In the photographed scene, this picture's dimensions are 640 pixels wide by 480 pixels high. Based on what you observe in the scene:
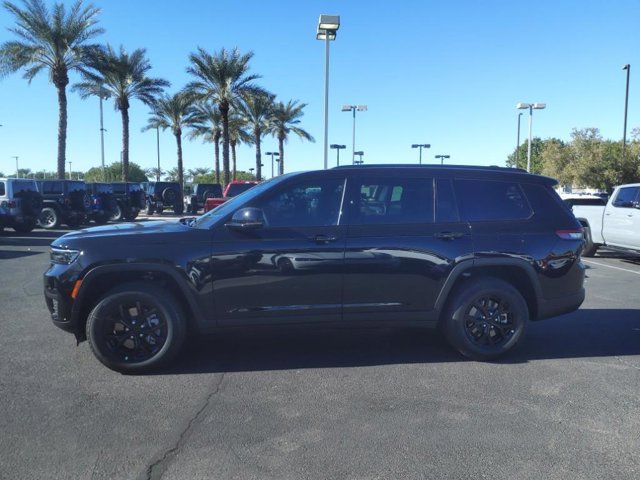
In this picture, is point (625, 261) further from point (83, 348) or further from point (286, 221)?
point (83, 348)

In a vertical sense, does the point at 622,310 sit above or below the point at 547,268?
below

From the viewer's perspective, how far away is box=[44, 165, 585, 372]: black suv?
486 cm

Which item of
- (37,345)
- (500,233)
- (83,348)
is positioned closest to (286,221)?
(500,233)

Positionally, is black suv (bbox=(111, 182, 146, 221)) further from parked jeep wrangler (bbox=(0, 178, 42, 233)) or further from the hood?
the hood

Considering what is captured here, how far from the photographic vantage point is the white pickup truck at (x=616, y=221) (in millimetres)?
12102

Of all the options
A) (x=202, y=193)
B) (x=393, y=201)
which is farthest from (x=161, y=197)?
(x=393, y=201)

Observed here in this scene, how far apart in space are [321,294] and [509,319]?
1.91 m

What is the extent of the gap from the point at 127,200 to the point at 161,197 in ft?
18.2

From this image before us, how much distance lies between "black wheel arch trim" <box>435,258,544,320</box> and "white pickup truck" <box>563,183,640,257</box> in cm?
810

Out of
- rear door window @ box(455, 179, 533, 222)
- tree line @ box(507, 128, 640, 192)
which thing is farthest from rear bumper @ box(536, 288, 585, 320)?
tree line @ box(507, 128, 640, 192)

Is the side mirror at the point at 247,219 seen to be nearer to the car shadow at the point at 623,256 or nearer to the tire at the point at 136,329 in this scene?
the tire at the point at 136,329

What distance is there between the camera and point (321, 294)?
198 inches

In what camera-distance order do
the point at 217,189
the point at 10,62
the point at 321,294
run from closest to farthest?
the point at 321,294 < the point at 10,62 < the point at 217,189

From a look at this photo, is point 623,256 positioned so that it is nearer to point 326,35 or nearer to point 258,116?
point 326,35
